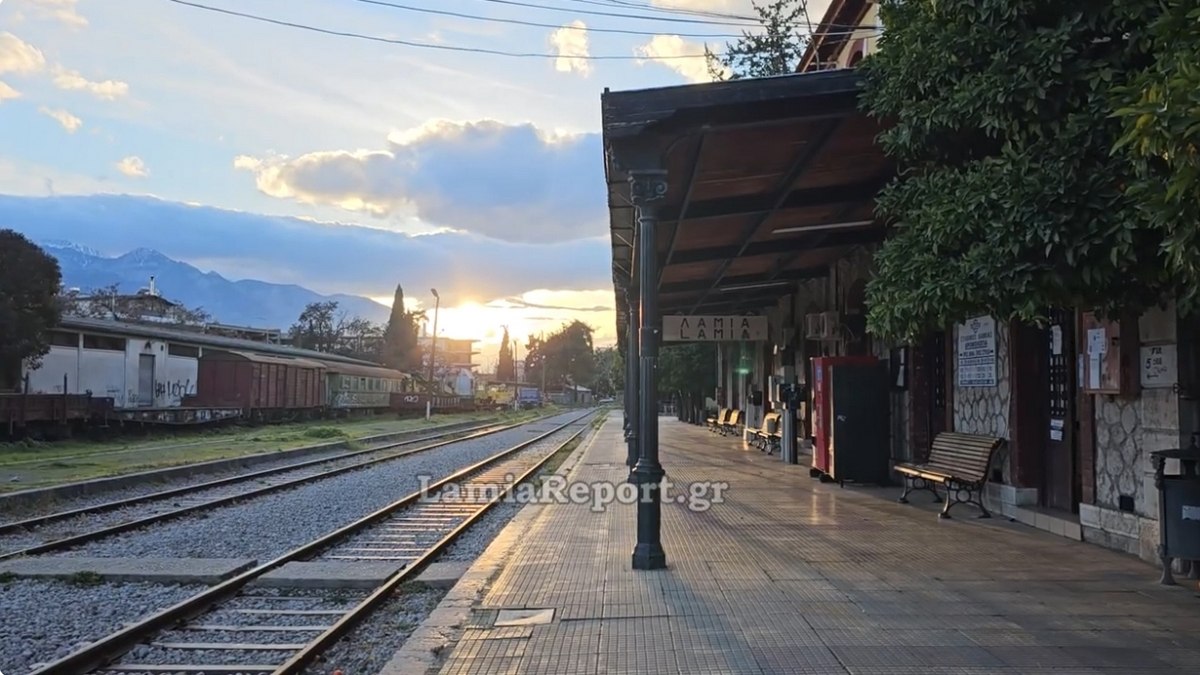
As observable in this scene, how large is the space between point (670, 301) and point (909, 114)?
649 inches

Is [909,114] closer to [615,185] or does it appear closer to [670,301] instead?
[615,185]

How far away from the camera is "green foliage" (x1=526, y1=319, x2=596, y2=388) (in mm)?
155000

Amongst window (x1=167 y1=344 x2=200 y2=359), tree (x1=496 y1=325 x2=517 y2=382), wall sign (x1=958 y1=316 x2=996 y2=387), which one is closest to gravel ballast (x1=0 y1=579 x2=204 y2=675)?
wall sign (x1=958 y1=316 x2=996 y2=387)

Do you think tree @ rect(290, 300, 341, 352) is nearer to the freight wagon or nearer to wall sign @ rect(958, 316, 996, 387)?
the freight wagon

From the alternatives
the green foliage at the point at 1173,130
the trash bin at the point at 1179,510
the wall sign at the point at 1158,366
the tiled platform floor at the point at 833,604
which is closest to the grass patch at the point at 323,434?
the tiled platform floor at the point at 833,604

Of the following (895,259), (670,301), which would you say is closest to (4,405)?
(670,301)

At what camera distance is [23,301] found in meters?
29.8

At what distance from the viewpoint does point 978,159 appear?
22.8ft

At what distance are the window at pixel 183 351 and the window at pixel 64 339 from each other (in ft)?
25.0

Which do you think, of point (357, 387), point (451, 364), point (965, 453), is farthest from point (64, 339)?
point (451, 364)

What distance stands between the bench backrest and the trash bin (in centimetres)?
347

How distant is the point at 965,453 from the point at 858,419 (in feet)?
10.3

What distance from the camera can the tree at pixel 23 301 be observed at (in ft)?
95.5

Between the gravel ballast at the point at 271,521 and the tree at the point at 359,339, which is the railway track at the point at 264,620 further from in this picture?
the tree at the point at 359,339
